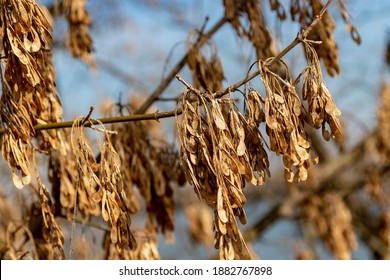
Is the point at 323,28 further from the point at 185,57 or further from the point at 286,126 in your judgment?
the point at 286,126

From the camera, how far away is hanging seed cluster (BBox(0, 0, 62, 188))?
140 centimetres

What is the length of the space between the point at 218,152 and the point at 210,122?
2.4 inches

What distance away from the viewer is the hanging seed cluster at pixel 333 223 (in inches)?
143

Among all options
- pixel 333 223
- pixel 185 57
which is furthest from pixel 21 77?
pixel 333 223

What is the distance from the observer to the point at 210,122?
1.28 meters

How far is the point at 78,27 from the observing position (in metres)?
2.12

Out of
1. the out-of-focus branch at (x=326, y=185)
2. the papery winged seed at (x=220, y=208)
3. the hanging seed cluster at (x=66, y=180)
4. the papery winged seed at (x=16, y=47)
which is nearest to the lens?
the papery winged seed at (x=220, y=208)

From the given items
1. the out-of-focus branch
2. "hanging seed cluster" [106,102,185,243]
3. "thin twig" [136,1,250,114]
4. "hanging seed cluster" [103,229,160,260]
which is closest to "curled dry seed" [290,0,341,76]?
"thin twig" [136,1,250,114]

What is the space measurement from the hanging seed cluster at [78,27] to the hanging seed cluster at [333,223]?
1.95m

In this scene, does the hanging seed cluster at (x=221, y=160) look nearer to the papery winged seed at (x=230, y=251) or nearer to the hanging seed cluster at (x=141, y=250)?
the papery winged seed at (x=230, y=251)

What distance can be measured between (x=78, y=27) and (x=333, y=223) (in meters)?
2.25

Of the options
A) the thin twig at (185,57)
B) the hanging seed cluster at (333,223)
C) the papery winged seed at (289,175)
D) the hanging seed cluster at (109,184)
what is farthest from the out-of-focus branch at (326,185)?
the papery winged seed at (289,175)

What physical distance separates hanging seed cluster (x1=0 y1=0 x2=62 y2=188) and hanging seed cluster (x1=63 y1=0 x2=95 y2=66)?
519 millimetres

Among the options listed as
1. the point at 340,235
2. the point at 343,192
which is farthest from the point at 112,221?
the point at 343,192
